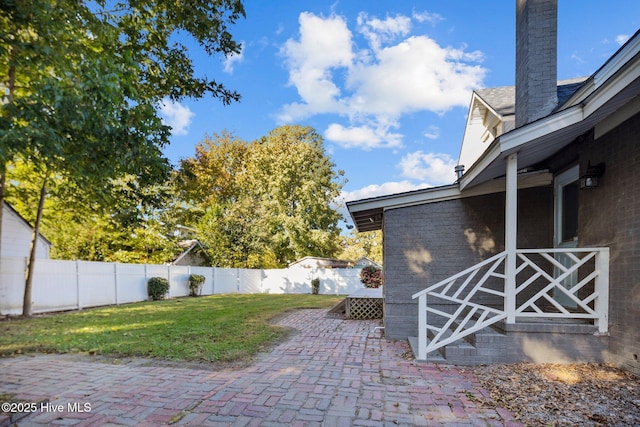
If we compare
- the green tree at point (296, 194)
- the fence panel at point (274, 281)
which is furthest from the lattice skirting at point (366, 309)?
the green tree at point (296, 194)

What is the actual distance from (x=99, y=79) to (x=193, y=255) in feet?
70.1

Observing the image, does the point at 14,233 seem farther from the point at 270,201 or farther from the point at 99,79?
the point at 270,201

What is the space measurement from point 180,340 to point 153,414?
3370 mm

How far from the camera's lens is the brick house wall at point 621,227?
4031 millimetres

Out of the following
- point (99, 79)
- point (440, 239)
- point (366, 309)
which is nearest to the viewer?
point (99, 79)

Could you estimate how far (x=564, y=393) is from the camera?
142 inches

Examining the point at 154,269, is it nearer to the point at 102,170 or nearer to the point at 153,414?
the point at 102,170

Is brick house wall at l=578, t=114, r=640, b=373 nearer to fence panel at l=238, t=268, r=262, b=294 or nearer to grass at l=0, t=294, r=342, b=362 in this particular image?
grass at l=0, t=294, r=342, b=362

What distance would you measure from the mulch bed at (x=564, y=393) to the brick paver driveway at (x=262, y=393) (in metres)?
0.25

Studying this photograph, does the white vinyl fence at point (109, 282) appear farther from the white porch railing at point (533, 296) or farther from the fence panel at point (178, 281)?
the white porch railing at point (533, 296)

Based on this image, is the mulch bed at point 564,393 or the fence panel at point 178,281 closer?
the mulch bed at point 564,393

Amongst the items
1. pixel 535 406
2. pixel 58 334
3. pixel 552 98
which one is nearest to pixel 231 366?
pixel 535 406

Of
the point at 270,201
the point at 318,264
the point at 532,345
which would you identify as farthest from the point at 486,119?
the point at 270,201

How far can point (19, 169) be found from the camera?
9.55 meters
